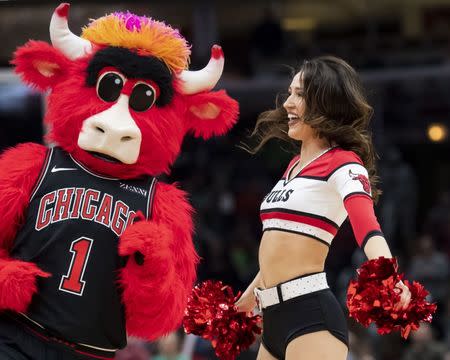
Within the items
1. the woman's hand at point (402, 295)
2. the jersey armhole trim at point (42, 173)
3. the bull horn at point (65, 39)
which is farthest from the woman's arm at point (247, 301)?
the bull horn at point (65, 39)

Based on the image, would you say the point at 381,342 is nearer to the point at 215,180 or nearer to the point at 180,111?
the point at 215,180

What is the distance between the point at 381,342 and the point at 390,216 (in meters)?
1.24

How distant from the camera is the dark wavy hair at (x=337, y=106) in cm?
446

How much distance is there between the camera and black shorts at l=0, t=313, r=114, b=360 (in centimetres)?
458

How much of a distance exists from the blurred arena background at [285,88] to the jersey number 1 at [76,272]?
582cm

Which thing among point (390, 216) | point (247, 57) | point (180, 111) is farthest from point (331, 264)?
point (180, 111)

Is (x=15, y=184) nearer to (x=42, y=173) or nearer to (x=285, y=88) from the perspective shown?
(x=42, y=173)

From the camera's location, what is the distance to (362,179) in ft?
13.9

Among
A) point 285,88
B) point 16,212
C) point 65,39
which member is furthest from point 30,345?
point 285,88

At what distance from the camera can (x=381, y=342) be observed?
34.8 ft

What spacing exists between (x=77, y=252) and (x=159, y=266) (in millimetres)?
359

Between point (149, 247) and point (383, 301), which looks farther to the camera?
point (149, 247)

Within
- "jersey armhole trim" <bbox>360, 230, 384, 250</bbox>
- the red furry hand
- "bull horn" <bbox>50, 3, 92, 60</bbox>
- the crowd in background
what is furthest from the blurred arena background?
"jersey armhole trim" <bbox>360, 230, 384, 250</bbox>

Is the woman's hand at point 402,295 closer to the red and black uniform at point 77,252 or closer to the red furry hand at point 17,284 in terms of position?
the red and black uniform at point 77,252
